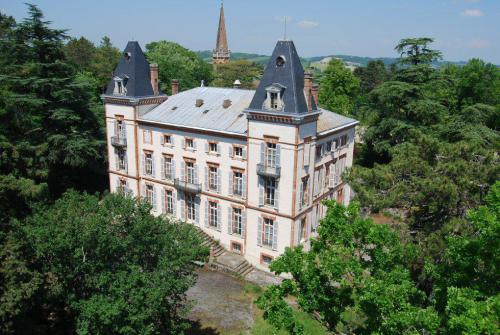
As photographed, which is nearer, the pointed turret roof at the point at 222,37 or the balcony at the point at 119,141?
the balcony at the point at 119,141

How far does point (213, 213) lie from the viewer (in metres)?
36.9

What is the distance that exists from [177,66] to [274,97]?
50.0 meters

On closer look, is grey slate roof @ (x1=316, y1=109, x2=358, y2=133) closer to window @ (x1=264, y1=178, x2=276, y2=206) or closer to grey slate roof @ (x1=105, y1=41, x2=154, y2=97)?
window @ (x1=264, y1=178, x2=276, y2=206)

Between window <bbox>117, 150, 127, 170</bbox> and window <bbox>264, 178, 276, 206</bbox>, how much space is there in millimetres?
16525

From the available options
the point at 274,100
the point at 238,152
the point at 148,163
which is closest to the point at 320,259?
the point at 274,100

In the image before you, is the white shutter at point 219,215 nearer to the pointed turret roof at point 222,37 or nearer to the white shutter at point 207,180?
the white shutter at point 207,180

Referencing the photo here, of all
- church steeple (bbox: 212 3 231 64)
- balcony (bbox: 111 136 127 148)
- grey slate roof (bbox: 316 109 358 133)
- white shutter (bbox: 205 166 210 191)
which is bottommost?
white shutter (bbox: 205 166 210 191)

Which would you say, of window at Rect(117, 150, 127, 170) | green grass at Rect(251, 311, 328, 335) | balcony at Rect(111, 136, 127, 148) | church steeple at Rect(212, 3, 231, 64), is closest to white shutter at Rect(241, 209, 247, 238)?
green grass at Rect(251, 311, 328, 335)

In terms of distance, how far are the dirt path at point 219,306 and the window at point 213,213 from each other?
4.61 meters

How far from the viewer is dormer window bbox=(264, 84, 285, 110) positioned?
30344mm

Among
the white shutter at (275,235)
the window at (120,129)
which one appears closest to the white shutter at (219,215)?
the white shutter at (275,235)

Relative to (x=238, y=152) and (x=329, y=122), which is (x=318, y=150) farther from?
(x=238, y=152)

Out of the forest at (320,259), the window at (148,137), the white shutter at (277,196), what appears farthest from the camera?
the window at (148,137)

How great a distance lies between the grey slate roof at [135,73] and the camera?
1549 inches
